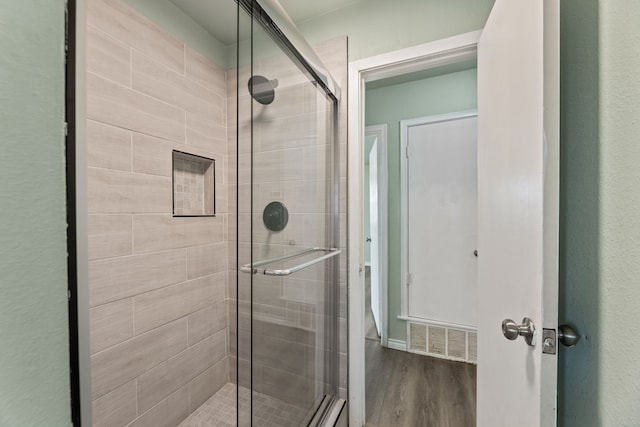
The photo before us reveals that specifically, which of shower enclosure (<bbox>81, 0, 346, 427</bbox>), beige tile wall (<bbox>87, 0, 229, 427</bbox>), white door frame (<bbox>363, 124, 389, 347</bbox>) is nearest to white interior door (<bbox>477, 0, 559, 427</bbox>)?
shower enclosure (<bbox>81, 0, 346, 427</bbox>)

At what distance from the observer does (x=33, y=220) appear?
260 millimetres

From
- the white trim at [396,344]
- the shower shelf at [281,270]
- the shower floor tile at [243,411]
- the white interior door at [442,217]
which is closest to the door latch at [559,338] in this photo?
the shower shelf at [281,270]

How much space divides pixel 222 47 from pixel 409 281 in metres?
2.28

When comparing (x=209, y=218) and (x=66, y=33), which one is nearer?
(x=66, y=33)

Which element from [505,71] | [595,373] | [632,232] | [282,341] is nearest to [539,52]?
[505,71]

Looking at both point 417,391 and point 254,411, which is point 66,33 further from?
point 417,391

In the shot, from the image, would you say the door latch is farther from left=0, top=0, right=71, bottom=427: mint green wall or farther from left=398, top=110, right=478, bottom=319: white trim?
left=398, top=110, right=478, bottom=319: white trim

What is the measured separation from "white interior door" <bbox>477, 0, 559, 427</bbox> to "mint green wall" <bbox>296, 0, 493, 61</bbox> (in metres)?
0.23

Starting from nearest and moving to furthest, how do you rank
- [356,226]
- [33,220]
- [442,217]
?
[33,220] → [356,226] → [442,217]

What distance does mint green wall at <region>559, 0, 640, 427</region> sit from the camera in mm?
503

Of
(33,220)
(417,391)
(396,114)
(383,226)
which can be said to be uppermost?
(396,114)

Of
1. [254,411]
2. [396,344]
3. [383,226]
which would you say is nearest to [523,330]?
[254,411]

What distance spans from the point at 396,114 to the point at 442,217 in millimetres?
966

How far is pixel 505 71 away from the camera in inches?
35.8
